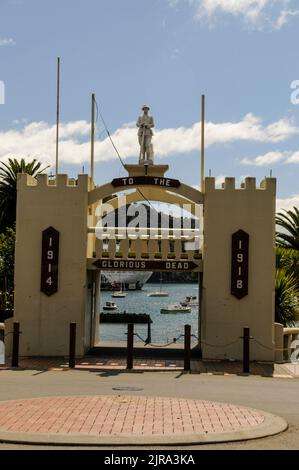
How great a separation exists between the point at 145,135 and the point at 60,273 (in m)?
5.69

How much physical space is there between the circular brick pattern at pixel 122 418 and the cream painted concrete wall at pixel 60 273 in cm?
788

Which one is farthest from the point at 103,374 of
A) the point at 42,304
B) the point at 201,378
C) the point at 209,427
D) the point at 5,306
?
the point at 5,306

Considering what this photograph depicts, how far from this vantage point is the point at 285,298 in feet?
80.1

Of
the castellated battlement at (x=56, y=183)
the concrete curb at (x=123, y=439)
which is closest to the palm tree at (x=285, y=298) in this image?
the castellated battlement at (x=56, y=183)

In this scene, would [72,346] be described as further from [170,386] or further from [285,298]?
[285,298]

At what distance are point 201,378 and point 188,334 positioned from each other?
183cm

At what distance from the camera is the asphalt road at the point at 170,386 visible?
13.7 metres

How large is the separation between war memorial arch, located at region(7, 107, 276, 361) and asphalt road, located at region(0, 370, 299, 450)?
312 cm

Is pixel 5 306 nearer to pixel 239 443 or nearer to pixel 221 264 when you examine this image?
pixel 221 264

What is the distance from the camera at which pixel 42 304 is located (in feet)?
69.5

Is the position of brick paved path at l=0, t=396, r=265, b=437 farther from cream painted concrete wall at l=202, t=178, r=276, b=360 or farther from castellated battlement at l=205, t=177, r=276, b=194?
castellated battlement at l=205, t=177, r=276, b=194

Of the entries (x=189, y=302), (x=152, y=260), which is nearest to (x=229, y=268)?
(x=152, y=260)

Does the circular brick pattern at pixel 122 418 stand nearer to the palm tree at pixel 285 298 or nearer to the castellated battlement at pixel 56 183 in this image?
the castellated battlement at pixel 56 183

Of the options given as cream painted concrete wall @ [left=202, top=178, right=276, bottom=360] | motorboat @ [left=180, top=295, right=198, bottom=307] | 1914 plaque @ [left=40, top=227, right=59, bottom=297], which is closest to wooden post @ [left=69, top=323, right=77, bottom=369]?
1914 plaque @ [left=40, top=227, right=59, bottom=297]
